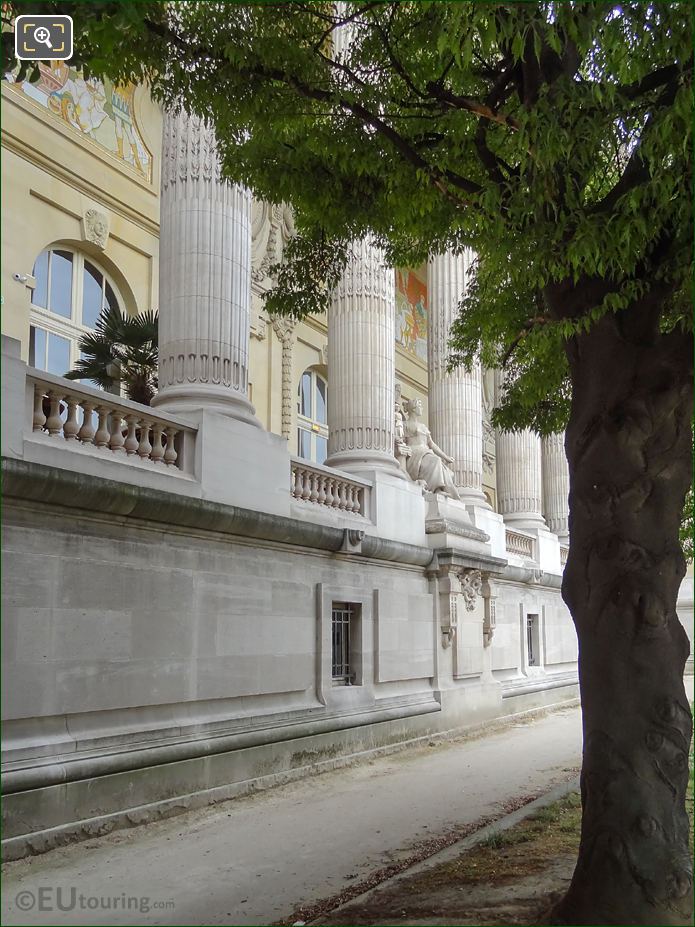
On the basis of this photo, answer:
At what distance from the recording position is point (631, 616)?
5.62 meters

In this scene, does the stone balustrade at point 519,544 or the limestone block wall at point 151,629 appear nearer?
the limestone block wall at point 151,629

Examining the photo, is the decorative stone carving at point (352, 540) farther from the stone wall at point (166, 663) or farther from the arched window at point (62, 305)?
the arched window at point (62, 305)

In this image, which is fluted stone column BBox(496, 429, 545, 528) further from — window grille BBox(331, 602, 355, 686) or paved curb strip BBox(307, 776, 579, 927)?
paved curb strip BBox(307, 776, 579, 927)

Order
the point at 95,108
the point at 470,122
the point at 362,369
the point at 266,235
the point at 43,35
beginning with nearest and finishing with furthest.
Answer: the point at 43,35 → the point at 470,122 → the point at 362,369 → the point at 95,108 → the point at 266,235

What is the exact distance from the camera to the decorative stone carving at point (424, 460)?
58.2 feet

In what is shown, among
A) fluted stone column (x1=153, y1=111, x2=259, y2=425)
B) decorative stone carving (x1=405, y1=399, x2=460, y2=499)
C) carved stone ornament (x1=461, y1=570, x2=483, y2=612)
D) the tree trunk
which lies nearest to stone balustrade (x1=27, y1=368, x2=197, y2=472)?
fluted stone column (x1=153, y1=111, x2=259, y2=425)

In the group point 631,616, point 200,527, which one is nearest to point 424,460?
point 200,527

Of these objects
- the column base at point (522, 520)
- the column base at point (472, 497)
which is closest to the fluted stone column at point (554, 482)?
the column base at point (522, 520)

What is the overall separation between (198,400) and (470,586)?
8.05m

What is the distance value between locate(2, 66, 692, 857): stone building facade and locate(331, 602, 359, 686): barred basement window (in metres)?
0.04

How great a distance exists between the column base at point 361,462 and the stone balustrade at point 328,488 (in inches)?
21.6

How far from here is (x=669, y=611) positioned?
18.6 ft

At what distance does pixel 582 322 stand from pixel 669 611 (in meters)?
1.98

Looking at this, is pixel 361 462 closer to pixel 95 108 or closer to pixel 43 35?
pixel 95 108
